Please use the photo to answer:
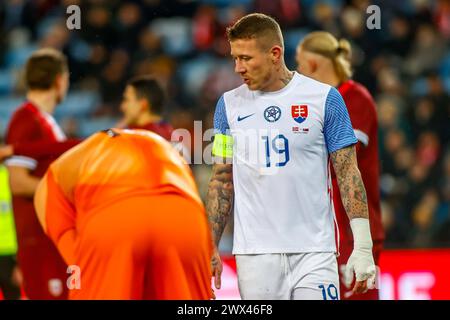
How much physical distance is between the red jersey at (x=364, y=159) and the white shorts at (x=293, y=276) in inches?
42.9

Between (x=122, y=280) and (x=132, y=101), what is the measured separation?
2742 millimetres

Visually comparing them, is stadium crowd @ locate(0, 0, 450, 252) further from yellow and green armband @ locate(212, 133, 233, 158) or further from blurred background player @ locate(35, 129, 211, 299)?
blurred background player @ locate(35, 129, 211, 299)

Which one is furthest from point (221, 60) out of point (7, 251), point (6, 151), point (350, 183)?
point (350, 183)

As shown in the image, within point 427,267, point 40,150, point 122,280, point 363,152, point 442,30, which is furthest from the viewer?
point 442,30

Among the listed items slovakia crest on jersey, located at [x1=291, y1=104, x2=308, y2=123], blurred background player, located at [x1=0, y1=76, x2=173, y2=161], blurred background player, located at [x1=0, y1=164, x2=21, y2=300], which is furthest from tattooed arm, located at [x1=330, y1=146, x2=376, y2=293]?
blurred background player, located at [x1=0, y1=164, x2=21, y2=300]

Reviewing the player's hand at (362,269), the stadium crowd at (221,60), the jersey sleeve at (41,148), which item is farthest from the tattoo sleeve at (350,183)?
the stadium crowd at (221,60)

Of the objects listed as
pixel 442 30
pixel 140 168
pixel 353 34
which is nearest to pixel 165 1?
pixel 353 34

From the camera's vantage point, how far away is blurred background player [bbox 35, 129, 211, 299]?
361cm

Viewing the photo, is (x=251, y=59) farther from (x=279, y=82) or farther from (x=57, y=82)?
(x=57, y=82)

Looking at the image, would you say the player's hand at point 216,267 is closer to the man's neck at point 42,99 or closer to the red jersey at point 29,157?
the red jersey at point 29,157

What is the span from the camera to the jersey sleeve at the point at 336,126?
4316 mm

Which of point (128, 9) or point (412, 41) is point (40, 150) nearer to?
point (128, 9)

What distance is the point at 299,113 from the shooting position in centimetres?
439

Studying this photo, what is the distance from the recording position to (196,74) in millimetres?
10039
